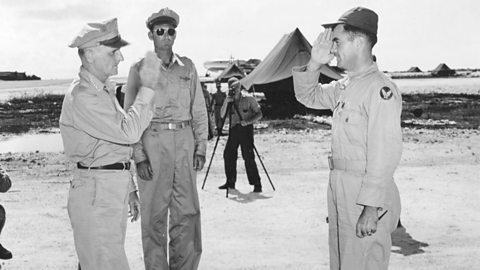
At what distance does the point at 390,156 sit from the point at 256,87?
2053 centimetres

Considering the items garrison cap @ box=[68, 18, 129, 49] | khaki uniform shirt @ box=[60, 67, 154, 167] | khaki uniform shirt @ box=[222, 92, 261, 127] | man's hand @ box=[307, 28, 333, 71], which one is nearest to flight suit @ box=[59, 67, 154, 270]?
khaki uniform shirt @ box=[60, 67, 154, 167]

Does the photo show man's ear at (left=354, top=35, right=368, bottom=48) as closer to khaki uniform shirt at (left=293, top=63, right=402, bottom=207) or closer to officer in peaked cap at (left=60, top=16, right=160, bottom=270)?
khaki uniform shirt at (left=293, top=63, right=402, bottom=207)

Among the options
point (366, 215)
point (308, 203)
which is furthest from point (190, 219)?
point (308, 203)

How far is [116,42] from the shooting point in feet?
12.1

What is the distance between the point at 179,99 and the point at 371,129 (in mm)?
2171

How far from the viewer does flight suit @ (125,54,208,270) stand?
493 centimetres

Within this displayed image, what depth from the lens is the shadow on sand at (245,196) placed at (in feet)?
29.3

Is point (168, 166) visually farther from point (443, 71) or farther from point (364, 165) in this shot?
point (443, 71)

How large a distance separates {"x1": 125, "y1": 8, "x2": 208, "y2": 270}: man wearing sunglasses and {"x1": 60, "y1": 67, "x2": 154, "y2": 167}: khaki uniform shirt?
1202mm

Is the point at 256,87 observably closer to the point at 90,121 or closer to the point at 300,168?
the point at 300,168

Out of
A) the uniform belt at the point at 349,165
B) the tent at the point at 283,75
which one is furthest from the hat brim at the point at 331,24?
the tent at the point at 283,75

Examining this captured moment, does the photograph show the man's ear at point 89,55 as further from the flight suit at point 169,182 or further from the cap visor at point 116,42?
the flight suit at point 169,182

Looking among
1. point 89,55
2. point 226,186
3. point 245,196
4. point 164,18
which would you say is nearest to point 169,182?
point 164,18

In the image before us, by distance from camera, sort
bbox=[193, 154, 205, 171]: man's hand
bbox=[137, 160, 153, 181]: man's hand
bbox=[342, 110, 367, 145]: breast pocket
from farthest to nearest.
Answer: bbox=[193, 154, 205, 171]: man's hand < bbox=[137, 160, 153, 181]: man's hand < bbox=[342, 110, 367, 145]: breast pocket
